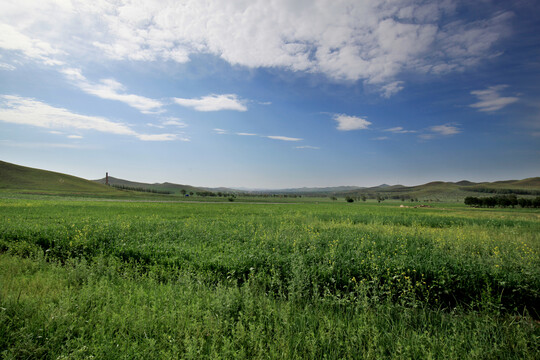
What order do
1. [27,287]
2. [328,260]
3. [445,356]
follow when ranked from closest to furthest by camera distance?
1. [445,356]
2. [27,287]
3. [328,260]

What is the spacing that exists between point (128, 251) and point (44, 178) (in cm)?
15464

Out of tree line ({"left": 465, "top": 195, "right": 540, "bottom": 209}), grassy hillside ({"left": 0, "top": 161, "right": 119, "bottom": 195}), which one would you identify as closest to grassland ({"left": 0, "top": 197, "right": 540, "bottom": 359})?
tree line ({"left": 465, "top": 195, "right": 540, "bottom": 209})

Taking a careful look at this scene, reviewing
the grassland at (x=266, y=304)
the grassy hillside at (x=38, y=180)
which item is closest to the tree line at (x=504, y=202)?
the grassland at (x=266, y=304)

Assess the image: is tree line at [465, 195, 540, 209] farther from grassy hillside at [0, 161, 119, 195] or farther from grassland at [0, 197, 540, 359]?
grassy hillside at [0, 161, 119, 195]

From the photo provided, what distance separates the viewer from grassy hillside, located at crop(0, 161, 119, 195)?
332ft

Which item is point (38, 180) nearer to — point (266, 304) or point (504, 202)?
point (266, 304)

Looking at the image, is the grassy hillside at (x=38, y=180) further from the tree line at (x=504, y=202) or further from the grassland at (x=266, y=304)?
the tree line at (x=504, y=202)

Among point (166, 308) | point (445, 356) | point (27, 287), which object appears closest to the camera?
point (445, 356)

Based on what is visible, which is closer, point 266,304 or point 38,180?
point 266,304

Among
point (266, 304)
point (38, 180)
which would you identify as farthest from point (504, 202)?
point (38, 180)

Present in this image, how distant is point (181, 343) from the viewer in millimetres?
4344

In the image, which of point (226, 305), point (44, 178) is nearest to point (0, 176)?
point (44, 178)

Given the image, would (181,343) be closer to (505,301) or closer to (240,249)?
(240,249)

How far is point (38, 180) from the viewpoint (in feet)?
370
